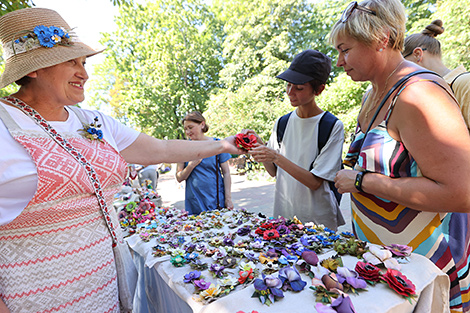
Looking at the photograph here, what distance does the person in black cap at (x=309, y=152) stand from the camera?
2174mm

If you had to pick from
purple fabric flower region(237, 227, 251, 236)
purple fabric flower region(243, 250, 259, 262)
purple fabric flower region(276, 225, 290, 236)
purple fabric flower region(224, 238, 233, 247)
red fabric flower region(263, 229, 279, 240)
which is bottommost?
purple fabric flower region(237, 227, 251, 236)

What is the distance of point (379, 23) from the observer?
54.8 inches

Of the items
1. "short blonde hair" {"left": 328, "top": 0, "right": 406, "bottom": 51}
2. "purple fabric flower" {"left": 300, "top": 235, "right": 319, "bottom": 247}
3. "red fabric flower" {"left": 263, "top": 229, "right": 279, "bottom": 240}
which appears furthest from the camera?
"red fabric flower" {"left": 263, "top": 229, "right": 279, "bottom": 240}

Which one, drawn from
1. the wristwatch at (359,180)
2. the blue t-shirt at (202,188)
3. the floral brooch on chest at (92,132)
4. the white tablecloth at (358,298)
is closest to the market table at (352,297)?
the white tablecloth at (358,298)

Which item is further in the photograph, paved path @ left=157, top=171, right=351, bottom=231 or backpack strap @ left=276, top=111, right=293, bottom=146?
paved path @ left=157, top=171, right=351, bottom=231

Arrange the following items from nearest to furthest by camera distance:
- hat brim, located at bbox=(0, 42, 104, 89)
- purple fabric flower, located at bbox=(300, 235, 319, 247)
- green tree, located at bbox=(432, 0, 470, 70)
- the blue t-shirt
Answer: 1. hat brim, located at bbox=(0, 42, 104, 89)
2. purple fabric flower, located at bbox=(300, 235, 319, 247)
3. the blue t-shirt
4. green tree, located at bbox=(432, 0, 470, 70)

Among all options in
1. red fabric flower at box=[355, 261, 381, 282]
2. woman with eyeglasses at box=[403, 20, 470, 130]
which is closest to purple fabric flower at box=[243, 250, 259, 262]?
red fabric flower at box=[355, 261, 381, 282]

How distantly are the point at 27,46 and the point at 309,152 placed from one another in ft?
6.66

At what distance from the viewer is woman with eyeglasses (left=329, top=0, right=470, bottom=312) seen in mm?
1133

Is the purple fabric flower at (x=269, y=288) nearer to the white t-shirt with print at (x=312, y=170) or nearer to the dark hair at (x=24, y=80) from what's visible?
the white t-shirt with print at (x=312, y=170)

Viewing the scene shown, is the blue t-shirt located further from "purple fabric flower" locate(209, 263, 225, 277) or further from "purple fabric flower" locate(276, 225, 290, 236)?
"purple fabric flower" locate(209, 263, 225, 277)

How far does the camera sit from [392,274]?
41.1 inches

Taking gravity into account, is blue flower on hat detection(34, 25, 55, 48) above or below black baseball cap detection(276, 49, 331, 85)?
above

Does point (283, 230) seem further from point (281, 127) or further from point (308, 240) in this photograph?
point (281, 127)
